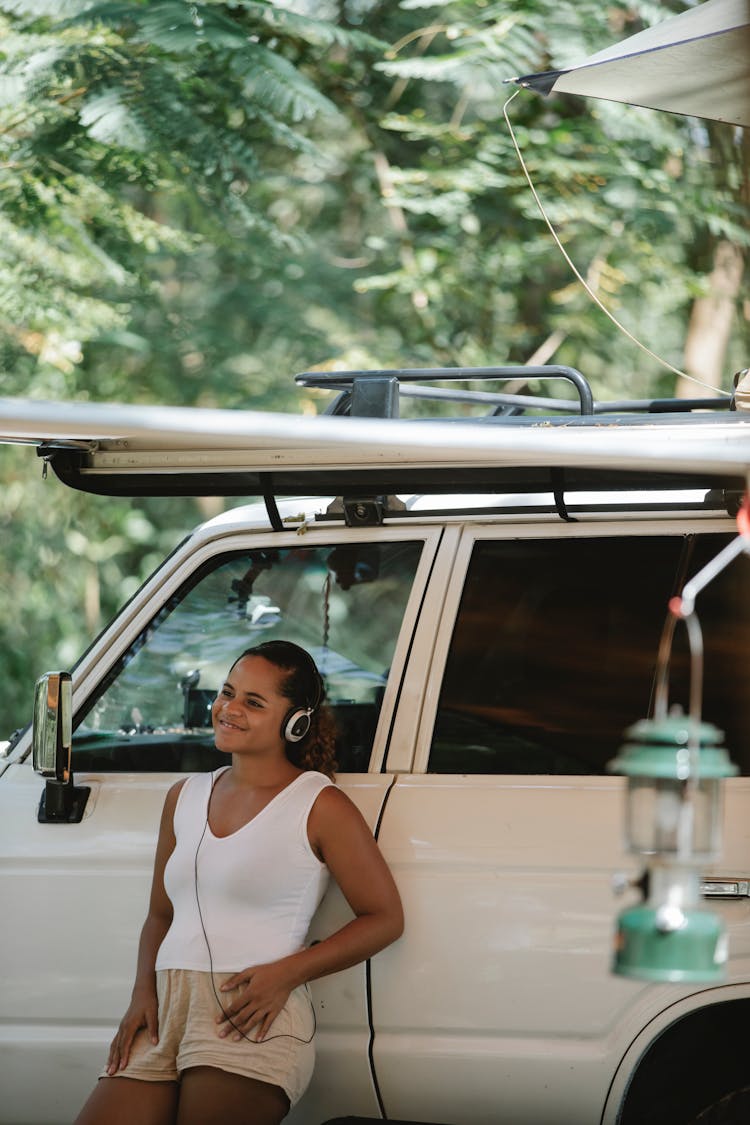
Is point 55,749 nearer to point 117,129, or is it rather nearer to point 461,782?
point 461,782

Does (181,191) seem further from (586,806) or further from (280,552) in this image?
(586,806)

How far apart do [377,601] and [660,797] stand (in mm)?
2086

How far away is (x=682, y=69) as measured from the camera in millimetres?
3914

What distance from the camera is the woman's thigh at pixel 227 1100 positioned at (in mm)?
3314

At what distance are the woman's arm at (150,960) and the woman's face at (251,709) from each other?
0.24m

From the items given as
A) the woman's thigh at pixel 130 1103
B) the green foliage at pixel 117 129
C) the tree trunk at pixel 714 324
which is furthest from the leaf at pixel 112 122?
the woman's thigh at pixel 130 1103

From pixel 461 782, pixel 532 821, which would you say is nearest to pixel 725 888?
pixel 532 821

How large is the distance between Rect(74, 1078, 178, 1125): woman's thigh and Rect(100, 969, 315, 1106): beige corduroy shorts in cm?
2

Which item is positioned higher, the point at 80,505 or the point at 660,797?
the point at 660,797

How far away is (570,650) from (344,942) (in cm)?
95

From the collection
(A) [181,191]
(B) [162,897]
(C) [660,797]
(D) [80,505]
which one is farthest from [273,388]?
(C) [660,797]

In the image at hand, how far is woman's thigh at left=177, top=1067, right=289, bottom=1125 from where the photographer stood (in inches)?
130

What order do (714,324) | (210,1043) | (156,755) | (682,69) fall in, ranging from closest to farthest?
(210,1043) → (682,69) → (156,755) → (714,324)

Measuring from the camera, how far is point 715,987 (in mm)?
3270
